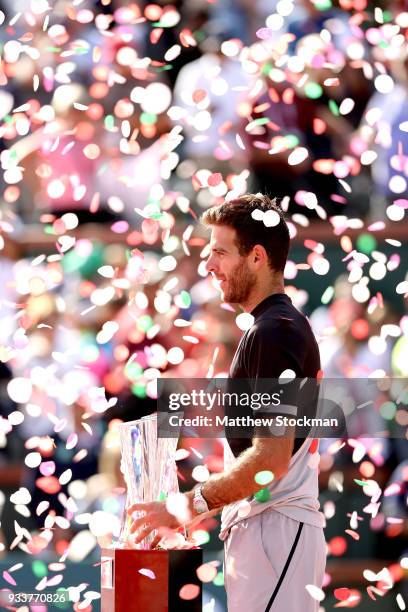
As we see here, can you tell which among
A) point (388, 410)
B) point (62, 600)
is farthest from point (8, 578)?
point (388, 410)

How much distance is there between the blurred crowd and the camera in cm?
337

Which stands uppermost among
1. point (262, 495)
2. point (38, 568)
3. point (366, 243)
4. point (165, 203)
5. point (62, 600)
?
point (262, 495)

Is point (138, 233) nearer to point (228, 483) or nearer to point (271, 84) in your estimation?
point (271, 84)

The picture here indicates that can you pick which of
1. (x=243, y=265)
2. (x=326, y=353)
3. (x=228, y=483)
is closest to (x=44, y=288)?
(x=326, y=353)

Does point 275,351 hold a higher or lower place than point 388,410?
higher

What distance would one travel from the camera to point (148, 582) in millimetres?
1790

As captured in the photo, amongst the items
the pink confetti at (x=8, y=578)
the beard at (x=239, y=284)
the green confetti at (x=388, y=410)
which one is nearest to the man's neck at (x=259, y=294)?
the beard at (x=239, y=284)

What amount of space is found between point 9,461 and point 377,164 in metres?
1.62

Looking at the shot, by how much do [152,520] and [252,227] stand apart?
67cm

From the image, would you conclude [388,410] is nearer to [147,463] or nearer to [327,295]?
[327,295]

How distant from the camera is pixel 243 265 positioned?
7.07 feet

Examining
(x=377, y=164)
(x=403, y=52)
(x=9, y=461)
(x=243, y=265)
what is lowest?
(x=9, y=461)

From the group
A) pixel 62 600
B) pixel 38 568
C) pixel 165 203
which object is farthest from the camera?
pixel 165 203

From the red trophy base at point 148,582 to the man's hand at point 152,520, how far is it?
0.04 meters
